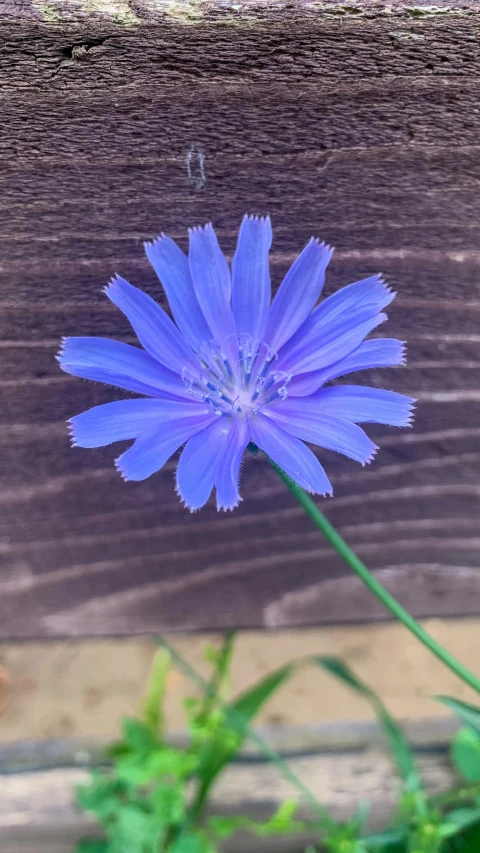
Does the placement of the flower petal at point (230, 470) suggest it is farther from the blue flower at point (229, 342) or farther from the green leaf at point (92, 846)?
the green leaf at point (92, 846)

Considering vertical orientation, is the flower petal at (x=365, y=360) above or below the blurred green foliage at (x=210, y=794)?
above

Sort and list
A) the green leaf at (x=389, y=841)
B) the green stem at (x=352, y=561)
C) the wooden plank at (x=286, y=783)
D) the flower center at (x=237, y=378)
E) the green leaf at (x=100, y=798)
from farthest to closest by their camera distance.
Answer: the wooden plank at (x=286, y=783)
the green leaf at (x=100, y=798)
the green leaf at (x=389, y=841)
the flower center at (x=237, y=378)
the green stem at (x=352, y=561)

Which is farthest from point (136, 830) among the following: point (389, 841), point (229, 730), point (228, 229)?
point (228, 229)

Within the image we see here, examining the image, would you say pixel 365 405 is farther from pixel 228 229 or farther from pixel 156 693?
pixel 156 693

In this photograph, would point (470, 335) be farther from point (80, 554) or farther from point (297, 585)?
point (80, 554)

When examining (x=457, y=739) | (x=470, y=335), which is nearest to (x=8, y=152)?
(x=470, y=335)

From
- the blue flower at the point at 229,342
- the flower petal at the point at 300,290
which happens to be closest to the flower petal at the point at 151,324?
the blue flower at the point at 229,342
